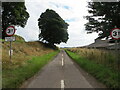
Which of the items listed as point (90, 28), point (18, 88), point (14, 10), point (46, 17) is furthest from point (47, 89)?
point (46, 17)

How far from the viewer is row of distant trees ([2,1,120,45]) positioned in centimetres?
1068

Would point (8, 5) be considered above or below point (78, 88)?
above

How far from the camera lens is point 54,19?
4472cm

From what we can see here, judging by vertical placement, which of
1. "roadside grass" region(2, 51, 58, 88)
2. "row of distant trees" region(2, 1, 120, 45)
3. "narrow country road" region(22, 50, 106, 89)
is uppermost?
"row of distant trees" region(2, 1, 120, 45)

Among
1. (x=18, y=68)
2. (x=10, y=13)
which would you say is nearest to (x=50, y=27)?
(x=10, y=13)

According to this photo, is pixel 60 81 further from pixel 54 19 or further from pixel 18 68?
pixel 54 19

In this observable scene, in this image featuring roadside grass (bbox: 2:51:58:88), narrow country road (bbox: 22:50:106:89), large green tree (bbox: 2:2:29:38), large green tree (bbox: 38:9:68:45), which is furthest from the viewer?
large green tree (bbox: 38:9:68:45)

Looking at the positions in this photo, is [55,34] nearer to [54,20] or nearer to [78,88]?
[54,20]

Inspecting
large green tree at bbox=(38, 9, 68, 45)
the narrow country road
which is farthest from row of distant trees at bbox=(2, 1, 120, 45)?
the narrow country road

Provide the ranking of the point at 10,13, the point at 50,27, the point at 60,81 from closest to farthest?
the point at 60,81 → the point at 10,13 → the point at 50,27

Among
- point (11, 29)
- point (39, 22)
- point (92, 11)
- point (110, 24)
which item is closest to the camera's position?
point (11, 29)

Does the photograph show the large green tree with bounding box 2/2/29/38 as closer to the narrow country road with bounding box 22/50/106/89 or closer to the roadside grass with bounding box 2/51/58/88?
the roadside grass with bounding box 2/51/58/88

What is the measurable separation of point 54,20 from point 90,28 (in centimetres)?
3114

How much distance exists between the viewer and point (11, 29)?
956 centimetres
